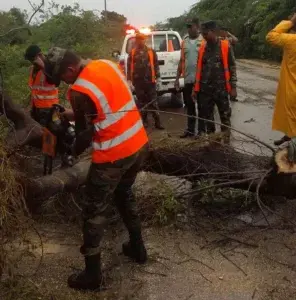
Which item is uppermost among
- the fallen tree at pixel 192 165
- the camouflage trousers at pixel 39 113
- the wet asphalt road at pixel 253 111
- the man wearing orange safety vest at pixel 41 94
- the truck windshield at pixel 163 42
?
the truck windshield at pixel 163 42

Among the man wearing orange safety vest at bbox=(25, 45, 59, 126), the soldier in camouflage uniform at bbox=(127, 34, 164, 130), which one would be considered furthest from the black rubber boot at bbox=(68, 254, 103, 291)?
the soldier in camouflage uniform at bbox=(127, 34, 164, 130)

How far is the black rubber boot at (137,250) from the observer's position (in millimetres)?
3842

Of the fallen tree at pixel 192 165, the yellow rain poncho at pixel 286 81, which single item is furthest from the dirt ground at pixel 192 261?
the yellow rain poncho at pixel 286 81

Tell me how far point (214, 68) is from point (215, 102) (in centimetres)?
48

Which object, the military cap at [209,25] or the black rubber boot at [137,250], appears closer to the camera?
the black rubber boot at [137,250]

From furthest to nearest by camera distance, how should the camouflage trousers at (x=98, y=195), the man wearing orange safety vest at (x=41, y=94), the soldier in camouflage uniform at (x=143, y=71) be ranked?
the soldier in camouflage uniform at (x=143, y=71) → the man wearing orange safety vest at (x=41, y=94) → the camouflage trousers at (x=98, y=195)

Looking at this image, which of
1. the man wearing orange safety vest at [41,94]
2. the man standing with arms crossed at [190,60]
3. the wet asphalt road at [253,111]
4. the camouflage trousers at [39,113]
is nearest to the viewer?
the man wearing orange safety vest at [41,94]

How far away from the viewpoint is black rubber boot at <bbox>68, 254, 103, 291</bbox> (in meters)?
3.47

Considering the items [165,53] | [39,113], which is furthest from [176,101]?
[39,113]

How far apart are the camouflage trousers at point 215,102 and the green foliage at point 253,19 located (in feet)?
45.8

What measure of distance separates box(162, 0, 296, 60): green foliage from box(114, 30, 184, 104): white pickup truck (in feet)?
30.7

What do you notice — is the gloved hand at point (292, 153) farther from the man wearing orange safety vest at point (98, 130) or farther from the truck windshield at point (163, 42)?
the truck windshield at point (163, 42)

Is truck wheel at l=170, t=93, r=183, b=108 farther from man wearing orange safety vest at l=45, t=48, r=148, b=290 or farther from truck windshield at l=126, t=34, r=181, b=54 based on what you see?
man wearing orange safety vest at l=45, t=48, r=148, b=290

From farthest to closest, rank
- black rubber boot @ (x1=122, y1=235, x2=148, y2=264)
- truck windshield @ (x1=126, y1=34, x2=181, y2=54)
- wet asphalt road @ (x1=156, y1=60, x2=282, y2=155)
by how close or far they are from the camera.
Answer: truck windshield @ (x1=126, y1=34, x2=181, y2=54)
wet asphalt road @ (x1=156, y1=60, x2=282, y2=155)
black rubber boot @ (x1=122, y1=235, x2=148, y2=264)
